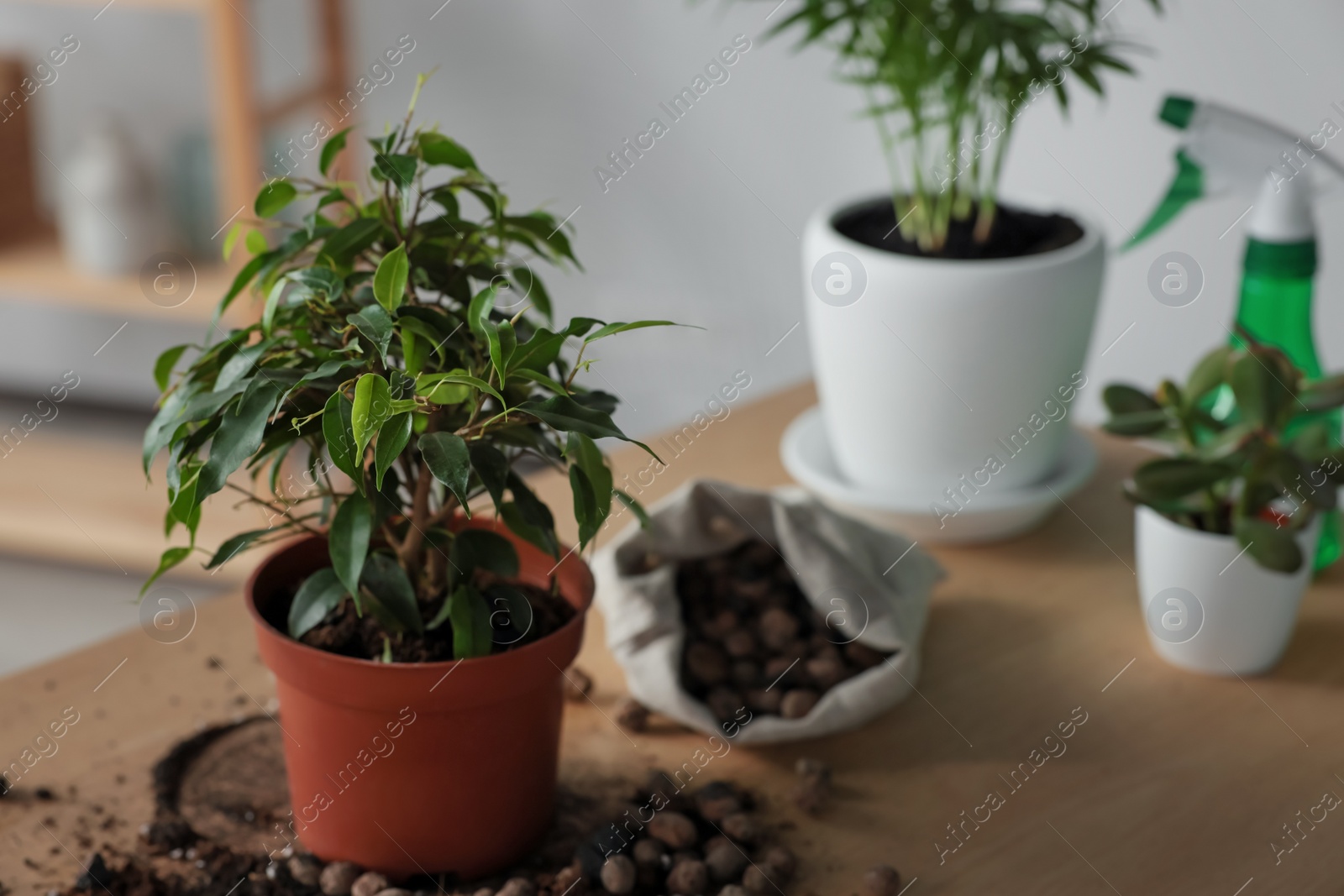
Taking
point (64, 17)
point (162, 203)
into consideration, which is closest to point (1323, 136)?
point (162, 203)

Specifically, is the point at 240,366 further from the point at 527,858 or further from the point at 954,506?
the point at 954,506

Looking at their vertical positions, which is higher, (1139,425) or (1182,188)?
(1182,188)

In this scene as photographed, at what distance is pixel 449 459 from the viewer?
0.60 meters

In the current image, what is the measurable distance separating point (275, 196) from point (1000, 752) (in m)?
0.57

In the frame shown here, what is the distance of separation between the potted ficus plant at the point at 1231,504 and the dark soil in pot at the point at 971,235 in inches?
6.9

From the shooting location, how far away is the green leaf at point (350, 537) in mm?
661

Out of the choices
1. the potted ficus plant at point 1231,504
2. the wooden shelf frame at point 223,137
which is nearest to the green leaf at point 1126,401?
the potted ficus plant at point 1231,504

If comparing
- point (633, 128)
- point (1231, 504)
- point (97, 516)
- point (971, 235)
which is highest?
point (971, 235)

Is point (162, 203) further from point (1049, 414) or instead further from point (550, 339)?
point (550, 339)

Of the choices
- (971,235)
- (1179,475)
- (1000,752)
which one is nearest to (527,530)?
(1000,752)

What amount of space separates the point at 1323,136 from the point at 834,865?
1.21 meters

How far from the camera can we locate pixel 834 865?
77cm

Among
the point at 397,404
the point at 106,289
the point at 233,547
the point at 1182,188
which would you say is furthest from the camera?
the point at 106,289

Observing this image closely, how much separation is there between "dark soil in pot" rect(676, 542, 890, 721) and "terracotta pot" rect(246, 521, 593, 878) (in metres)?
0.16
